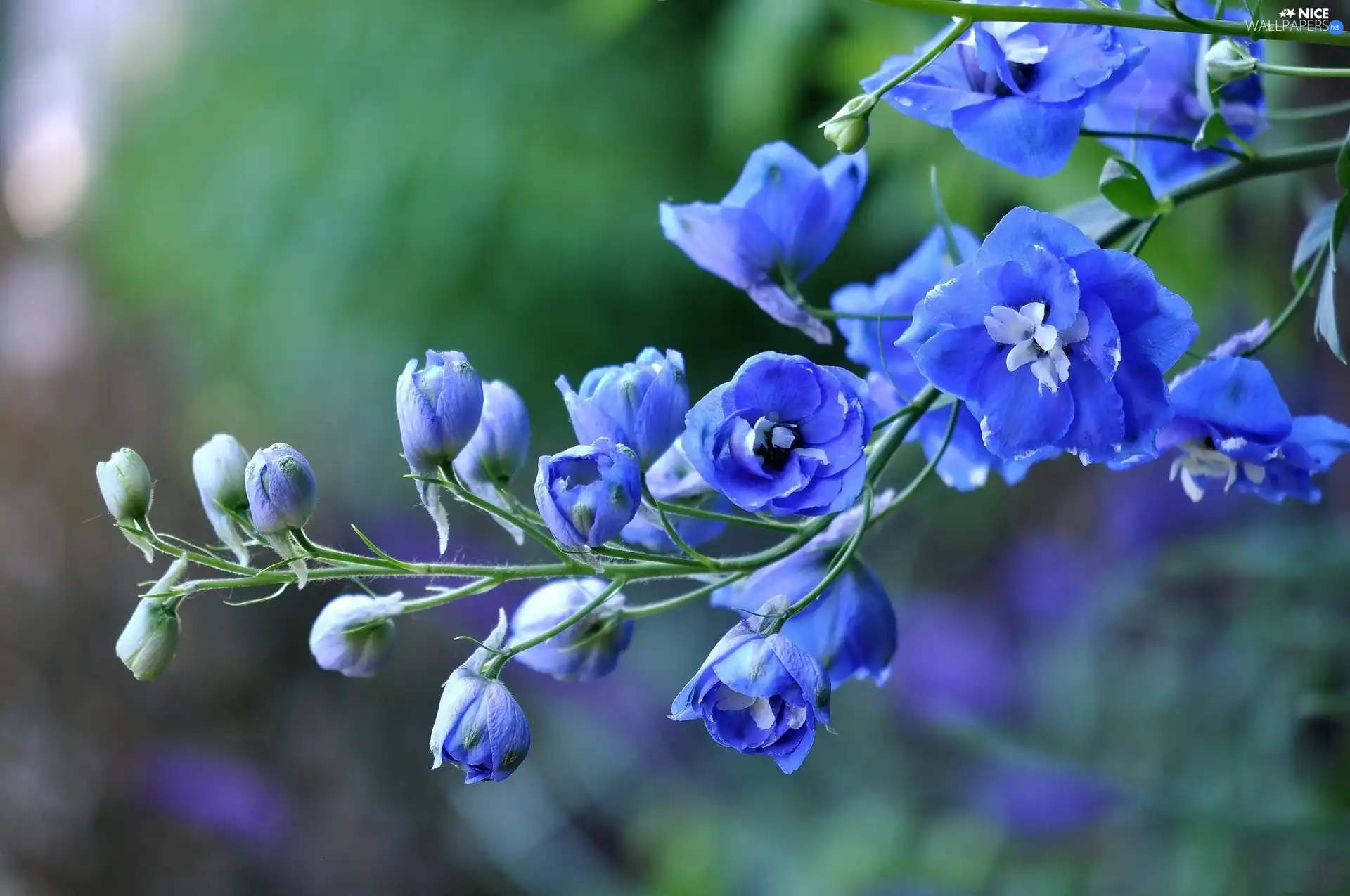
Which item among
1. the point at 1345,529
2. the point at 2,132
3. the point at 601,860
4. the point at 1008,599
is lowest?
the point at 601,860

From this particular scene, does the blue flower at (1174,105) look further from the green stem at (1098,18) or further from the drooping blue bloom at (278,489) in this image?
the drooping blue bloom at (278,489)

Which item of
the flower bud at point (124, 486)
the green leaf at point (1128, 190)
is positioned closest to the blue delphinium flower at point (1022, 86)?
the green leaf at point (1128, 190)

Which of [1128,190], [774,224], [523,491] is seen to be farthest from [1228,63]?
[523,491]

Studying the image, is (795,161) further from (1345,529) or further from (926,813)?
(926,813)

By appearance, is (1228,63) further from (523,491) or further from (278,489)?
(523,491)

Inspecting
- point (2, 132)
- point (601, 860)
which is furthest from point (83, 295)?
point (601, 860)

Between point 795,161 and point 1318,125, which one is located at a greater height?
point 795,161
